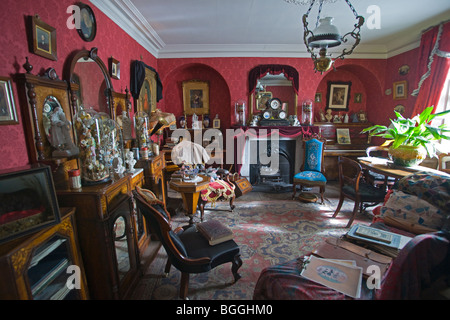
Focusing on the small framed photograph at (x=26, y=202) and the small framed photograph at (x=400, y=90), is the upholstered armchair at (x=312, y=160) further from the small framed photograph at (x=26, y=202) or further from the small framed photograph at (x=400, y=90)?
the small framed photograph at (x=26, y=202)

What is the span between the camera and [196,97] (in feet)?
19.2

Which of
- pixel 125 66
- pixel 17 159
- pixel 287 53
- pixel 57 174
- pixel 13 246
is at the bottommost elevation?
pixel 13 246

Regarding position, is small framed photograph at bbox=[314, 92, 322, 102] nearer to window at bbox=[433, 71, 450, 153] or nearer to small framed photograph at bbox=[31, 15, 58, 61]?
window at bbox=[433, 71, 450, 153]

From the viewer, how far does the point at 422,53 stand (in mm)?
4191

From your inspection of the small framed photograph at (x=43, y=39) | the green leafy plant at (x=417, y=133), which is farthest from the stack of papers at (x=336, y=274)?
the small framed photograph at (x=43, y=39)

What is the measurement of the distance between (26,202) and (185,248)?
1273mm

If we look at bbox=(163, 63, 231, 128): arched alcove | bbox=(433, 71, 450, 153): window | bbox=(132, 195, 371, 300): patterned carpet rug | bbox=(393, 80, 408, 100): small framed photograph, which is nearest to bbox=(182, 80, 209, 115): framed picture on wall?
bbox=(163, 63, 231, 128): arched alcove

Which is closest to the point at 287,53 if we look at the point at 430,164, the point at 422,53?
the point at 422,53

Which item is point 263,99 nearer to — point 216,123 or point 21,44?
point 216,123

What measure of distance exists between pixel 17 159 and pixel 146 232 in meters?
1.68

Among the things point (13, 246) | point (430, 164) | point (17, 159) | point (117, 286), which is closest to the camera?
point (13, 246)

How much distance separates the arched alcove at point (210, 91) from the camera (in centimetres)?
580

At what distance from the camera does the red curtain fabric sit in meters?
3.79
